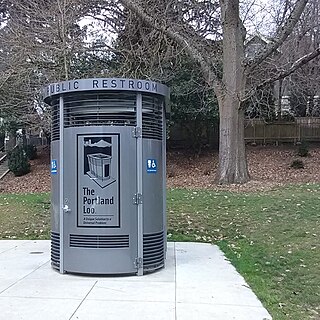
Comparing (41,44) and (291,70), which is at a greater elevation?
(41,44)

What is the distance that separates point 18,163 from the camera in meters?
26.4

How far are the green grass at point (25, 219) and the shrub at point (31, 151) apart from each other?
44.8 feet

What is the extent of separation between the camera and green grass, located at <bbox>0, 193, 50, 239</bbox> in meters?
10.9

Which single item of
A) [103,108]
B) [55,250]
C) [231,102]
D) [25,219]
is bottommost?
[25,219]

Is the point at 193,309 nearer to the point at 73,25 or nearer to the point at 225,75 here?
the point at 225,75

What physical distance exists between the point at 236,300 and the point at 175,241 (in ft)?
15.1

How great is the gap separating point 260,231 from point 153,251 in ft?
14.9

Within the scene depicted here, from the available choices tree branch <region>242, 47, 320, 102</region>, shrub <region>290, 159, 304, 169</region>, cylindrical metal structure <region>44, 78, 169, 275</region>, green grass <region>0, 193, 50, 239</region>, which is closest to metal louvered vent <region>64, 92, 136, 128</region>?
cylindrical metal structure <region>44, 78, 169, 275</region>

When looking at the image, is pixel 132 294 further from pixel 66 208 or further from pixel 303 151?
pixel 303 151

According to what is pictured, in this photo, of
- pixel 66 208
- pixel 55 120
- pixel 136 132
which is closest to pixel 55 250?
pixel 66 208

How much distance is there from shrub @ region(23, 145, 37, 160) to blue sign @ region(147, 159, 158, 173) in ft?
74.3

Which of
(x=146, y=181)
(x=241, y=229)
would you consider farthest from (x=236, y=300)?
(x=241, y=229)

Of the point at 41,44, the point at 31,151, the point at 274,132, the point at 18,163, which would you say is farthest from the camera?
the point at 274,132

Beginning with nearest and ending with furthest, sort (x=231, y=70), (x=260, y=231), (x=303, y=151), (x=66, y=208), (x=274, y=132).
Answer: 1. (x=66, y=208)
2. (x=260, y=231)
3. (x=231, y=70)
4. (x=303, y=151)
5. (x=274, y=132)
